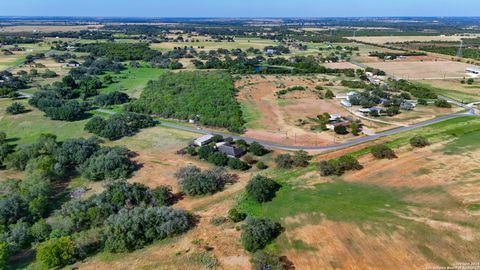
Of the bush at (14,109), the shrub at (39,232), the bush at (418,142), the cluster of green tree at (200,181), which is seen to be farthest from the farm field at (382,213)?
the bush at (14,109)

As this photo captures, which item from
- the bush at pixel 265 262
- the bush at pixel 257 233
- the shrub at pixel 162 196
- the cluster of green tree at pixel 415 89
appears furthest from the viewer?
the cluster of green tree at pixel 415 89

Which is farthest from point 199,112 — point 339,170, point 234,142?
point 339,170

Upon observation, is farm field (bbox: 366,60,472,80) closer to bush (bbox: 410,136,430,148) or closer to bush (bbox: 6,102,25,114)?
bush (bbox: 410,136,430,148)

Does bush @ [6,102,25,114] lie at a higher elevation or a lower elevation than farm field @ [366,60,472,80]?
lower

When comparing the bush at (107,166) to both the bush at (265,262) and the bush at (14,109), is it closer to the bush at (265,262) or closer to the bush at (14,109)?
the bush at (265,262)

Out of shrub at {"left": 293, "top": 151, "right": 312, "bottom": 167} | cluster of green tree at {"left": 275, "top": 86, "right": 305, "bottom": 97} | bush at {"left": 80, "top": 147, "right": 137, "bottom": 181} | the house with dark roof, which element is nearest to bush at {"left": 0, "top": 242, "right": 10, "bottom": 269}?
bush at {"left": 80, "top": 147, "right": 137, "bottom": 181}

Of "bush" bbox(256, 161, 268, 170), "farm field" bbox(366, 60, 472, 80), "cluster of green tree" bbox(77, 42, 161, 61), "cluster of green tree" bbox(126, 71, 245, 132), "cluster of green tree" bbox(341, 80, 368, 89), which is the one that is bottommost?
"bush" bbox(256, 161, 268, 170)

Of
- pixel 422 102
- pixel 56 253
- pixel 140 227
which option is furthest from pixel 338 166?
pixel 422 102
